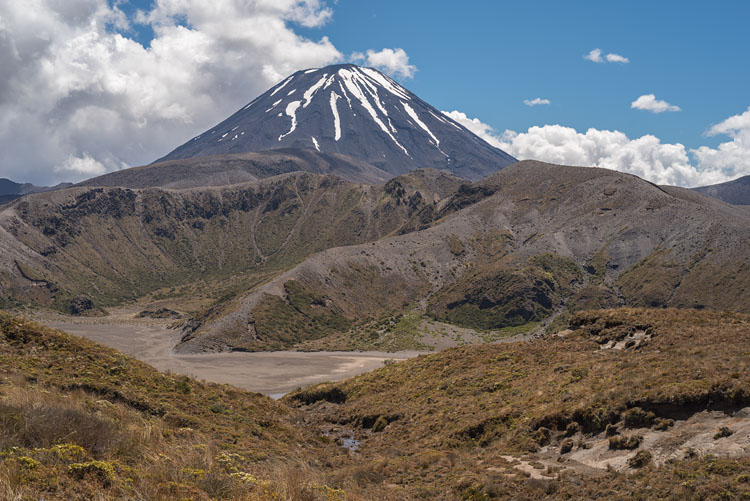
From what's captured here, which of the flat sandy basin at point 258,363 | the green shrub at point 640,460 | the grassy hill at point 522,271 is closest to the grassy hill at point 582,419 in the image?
the green shrub at point 640,460

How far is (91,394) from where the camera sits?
1500cm

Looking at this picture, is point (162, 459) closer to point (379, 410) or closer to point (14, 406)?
point (14, 406)

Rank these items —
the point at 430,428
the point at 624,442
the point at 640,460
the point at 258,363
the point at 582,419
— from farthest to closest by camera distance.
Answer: the point at 258,363 < the point at 430,428 < the point at 582,419 < the point at 624,442 < the point at 640,460

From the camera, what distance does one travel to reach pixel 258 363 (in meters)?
75.9

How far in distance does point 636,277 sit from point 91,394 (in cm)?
11594

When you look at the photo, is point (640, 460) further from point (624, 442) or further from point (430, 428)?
point (430, 428)

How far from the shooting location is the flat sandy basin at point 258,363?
61906 millimetres

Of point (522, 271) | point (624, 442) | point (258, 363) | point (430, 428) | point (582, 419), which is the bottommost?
point (258, 363)

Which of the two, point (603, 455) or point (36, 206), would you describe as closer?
point (603, 455)

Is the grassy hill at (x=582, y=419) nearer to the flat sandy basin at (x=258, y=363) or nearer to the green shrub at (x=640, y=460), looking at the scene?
the green shrub at (x=640, y=460)

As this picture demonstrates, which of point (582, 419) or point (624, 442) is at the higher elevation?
point (624, 442)

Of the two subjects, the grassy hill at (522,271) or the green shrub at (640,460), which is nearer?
the green shrub at (640,460)

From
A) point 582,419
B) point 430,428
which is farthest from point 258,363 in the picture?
point 582,419

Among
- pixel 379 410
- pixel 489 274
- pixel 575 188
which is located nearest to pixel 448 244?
pixel 489 274
